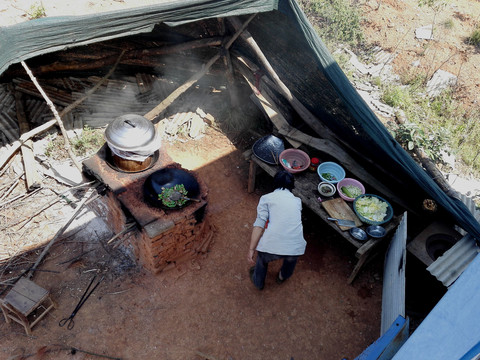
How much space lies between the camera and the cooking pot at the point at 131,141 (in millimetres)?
4879

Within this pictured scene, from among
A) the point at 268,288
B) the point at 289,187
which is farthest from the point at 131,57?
the point at 268,288

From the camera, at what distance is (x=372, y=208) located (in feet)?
17.1

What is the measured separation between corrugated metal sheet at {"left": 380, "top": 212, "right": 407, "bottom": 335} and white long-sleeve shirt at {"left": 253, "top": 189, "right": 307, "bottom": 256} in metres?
1.33

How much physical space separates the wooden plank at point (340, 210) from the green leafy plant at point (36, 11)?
814cm

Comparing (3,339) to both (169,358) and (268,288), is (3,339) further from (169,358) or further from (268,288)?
(268,288)

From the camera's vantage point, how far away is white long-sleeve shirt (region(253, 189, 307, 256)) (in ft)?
13.8

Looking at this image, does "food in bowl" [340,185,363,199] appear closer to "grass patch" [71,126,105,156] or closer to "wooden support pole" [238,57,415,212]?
"wooden support pole" [238,57,415,212]

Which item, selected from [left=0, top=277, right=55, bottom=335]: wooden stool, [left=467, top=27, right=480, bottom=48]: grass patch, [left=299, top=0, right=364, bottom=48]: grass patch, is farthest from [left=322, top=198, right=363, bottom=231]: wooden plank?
[left=467, top=27, right=480, bottom=48]: grass patch

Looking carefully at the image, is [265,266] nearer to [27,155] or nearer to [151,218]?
[151,218]

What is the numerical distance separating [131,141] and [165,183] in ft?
2.49

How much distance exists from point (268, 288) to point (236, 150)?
123 inches

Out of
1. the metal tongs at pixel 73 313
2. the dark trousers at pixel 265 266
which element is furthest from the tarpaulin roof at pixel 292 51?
the metal tongs at pixel 73 313

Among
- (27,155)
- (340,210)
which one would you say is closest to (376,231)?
(340,210)

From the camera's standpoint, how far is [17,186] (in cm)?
598
